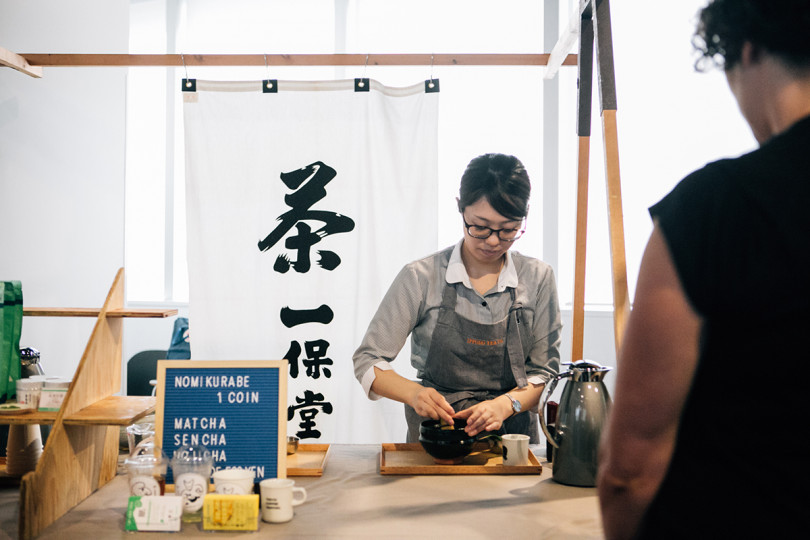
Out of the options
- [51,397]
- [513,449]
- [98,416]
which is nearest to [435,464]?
[513,449]

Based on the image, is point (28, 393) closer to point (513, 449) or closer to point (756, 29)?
point (513, 449)

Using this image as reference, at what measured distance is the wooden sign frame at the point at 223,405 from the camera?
1490 mm

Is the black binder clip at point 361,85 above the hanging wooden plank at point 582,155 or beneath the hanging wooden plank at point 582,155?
above

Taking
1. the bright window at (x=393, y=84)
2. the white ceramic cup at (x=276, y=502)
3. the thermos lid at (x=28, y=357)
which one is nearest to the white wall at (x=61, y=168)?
the bright window at (x=393, y=84)

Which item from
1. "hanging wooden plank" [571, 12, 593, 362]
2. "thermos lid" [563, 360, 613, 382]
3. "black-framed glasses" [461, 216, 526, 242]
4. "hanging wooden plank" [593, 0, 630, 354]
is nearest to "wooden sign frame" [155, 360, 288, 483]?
"thermos lid" [563, 360, 613, 382]

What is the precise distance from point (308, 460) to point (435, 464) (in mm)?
343

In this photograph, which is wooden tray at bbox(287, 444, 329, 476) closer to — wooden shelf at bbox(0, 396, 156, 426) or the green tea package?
wooden shelf at bbox(0, 396, 156, 426)

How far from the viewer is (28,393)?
61.6 inches

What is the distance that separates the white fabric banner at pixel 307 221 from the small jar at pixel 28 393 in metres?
1.52

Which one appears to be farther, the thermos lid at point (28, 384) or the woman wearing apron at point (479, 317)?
the woman wearing apron at point (479, 317)

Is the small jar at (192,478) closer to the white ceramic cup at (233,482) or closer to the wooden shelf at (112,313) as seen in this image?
the white ceramic cup at (233,482)

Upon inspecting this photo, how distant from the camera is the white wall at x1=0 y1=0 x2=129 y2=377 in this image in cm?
388

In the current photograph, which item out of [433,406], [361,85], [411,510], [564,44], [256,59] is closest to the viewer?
[411,510]

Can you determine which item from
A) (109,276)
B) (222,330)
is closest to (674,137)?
(222,330)
